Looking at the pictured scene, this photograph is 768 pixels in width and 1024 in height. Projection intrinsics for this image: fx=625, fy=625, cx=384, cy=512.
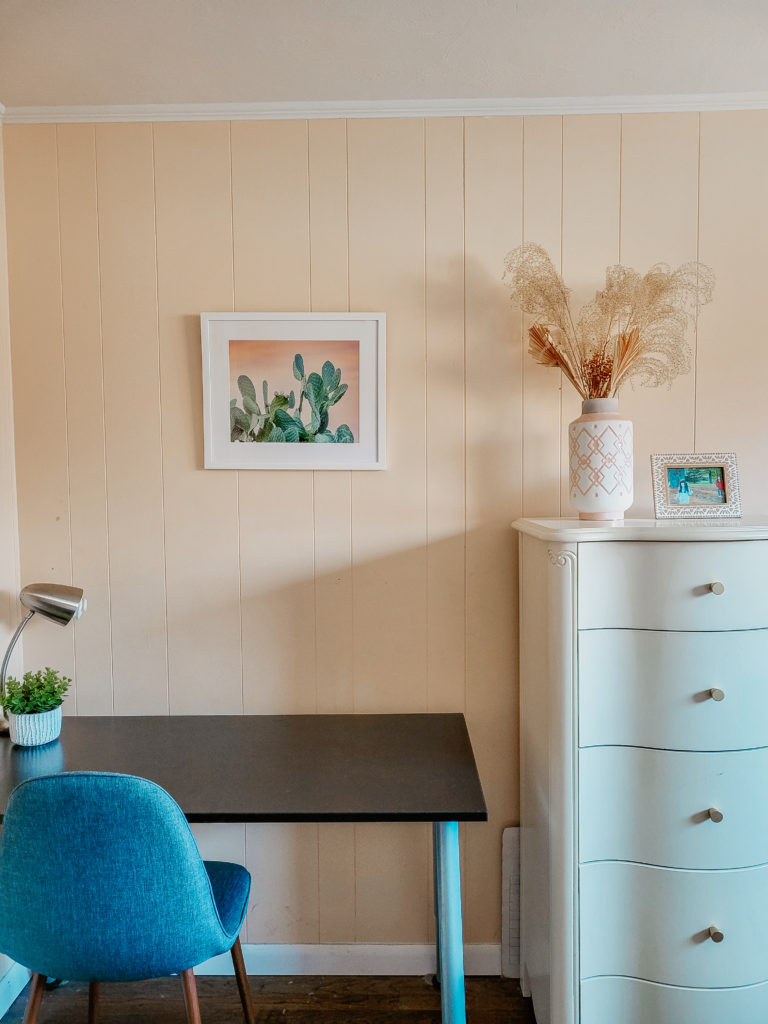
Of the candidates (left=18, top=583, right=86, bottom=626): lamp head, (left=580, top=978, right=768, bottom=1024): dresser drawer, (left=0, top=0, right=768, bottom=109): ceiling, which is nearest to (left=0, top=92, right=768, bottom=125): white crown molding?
(left=0, top=0, right=768, bottom=109): ceiling

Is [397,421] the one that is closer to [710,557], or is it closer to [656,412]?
[656,412]

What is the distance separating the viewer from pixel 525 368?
1.88 meters

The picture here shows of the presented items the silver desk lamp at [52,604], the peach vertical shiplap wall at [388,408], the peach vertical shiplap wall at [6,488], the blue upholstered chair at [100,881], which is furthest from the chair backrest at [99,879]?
the peach vertical shiplap wall at [6,488]

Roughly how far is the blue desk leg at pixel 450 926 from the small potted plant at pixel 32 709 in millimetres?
1039

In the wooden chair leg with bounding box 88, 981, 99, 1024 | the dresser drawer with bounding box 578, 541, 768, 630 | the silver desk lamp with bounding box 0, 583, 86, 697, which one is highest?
the dresser drawer with bounding box 578, 541, 768, 630

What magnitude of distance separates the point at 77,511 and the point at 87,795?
40.5 inches

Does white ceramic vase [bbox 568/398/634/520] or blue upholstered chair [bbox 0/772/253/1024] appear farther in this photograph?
white ceramic vase [bbox 568/398/634/520]

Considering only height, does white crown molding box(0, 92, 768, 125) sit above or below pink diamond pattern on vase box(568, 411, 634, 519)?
above

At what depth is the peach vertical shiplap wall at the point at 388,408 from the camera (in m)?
1.86

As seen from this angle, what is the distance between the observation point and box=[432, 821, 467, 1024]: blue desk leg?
1363mm

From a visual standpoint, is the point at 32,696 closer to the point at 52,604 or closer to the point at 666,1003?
the point at 52,604

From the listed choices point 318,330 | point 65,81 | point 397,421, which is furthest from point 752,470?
point 65,81

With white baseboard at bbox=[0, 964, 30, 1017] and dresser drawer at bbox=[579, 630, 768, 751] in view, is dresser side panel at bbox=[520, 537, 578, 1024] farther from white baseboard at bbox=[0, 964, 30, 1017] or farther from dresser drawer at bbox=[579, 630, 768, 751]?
white baseboard at bbox=[0, 964, 30, 1017]

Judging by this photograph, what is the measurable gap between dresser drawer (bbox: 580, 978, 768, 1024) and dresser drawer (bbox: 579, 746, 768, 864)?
30cm
